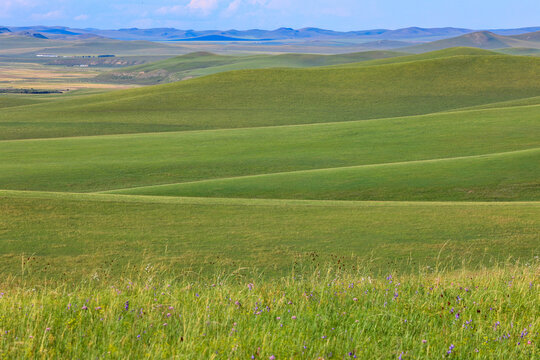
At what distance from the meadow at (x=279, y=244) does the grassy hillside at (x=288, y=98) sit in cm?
1533

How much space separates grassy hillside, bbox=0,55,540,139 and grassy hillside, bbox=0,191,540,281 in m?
40.5

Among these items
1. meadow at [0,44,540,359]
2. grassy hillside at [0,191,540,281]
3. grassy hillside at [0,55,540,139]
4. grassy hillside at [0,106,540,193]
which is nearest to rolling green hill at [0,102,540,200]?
grassy hillside at [0,106,540,193]

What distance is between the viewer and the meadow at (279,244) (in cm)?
512

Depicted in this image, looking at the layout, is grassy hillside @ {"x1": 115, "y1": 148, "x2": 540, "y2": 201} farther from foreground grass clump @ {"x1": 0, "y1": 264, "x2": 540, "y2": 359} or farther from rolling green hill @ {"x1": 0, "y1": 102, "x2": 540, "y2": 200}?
foreground grass clump @ {"x1": 0, "y1": 264, "x2": 540, "y2": 359}

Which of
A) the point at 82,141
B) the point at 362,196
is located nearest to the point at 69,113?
the point at 82,141

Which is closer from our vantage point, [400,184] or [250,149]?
[400,184]

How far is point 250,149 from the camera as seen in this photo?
128ft

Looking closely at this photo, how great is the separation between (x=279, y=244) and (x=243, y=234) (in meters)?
1.28

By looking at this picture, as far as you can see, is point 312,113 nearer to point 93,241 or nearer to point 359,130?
point 359,130

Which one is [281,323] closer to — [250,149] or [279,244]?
[279,244]

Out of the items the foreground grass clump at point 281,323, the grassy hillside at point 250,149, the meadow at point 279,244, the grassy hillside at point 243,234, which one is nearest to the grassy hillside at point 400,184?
the meadow at point 279,244

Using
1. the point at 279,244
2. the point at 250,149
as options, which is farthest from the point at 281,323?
the point at 250,149

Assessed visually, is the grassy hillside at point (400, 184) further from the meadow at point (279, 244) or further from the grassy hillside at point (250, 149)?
the grassy hillside at point (250, 149)

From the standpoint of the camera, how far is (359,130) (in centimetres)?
4366
